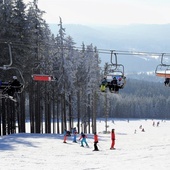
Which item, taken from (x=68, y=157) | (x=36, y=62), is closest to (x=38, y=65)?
(x=36, y=62)

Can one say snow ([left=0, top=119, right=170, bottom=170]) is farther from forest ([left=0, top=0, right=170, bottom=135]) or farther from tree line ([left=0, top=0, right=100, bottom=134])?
tree line ([left=0, top=0, right=100, bottom=134])

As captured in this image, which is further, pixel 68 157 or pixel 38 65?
pixel 38 65

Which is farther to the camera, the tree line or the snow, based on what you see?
the tree line

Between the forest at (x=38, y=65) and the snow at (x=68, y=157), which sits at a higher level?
the forest at (x=38, y=65)

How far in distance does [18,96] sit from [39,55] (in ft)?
17.8

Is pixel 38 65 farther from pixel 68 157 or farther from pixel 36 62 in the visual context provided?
pixel 68 157

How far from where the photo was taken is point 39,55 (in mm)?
44656

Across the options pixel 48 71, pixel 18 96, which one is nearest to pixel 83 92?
pixel 48 71

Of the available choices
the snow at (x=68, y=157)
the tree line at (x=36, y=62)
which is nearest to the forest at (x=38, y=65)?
the tree line at (x=36, y=62)

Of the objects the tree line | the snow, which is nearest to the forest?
the tree line

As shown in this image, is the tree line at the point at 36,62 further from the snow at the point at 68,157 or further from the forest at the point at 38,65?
the snow at the point at 68,157

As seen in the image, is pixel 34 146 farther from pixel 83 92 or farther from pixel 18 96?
pixel 83 92

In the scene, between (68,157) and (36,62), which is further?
(36,62)

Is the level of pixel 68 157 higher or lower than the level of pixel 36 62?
lower
